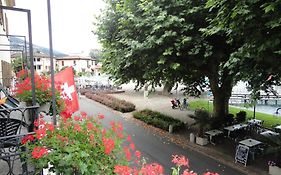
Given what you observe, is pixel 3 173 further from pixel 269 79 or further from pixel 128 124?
pixel 128 124

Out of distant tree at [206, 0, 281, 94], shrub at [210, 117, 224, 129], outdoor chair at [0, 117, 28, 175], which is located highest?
distant tree at [206, 0, 281, 94]

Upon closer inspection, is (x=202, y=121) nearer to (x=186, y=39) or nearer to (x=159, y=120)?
(x=159, y=120)

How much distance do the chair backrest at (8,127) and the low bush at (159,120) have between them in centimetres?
1003

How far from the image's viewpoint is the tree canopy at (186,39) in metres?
6.34

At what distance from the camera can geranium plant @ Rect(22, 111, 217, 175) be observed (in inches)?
109

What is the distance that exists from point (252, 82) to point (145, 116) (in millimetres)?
9744

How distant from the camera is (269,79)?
714 centimetres

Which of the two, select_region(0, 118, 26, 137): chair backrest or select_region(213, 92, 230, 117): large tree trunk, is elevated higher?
select_region(0, 118, 26, 137): chair backrest

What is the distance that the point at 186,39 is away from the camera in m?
8.09

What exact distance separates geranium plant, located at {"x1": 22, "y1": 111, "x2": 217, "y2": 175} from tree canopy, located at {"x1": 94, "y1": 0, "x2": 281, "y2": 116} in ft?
14.5

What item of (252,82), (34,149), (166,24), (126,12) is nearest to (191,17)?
(166,24)

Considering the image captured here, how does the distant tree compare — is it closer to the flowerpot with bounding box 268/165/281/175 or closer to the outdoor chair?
the flowerpot with bounding box 268/165/281/175

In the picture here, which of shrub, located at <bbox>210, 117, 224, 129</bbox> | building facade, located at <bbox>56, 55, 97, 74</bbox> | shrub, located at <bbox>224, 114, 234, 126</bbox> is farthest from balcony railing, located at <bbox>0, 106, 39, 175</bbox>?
building facade, located at <bbox>56, 55, 97, 74</bbox>

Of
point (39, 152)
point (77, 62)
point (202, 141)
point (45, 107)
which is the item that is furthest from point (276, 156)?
point (77, 62)
